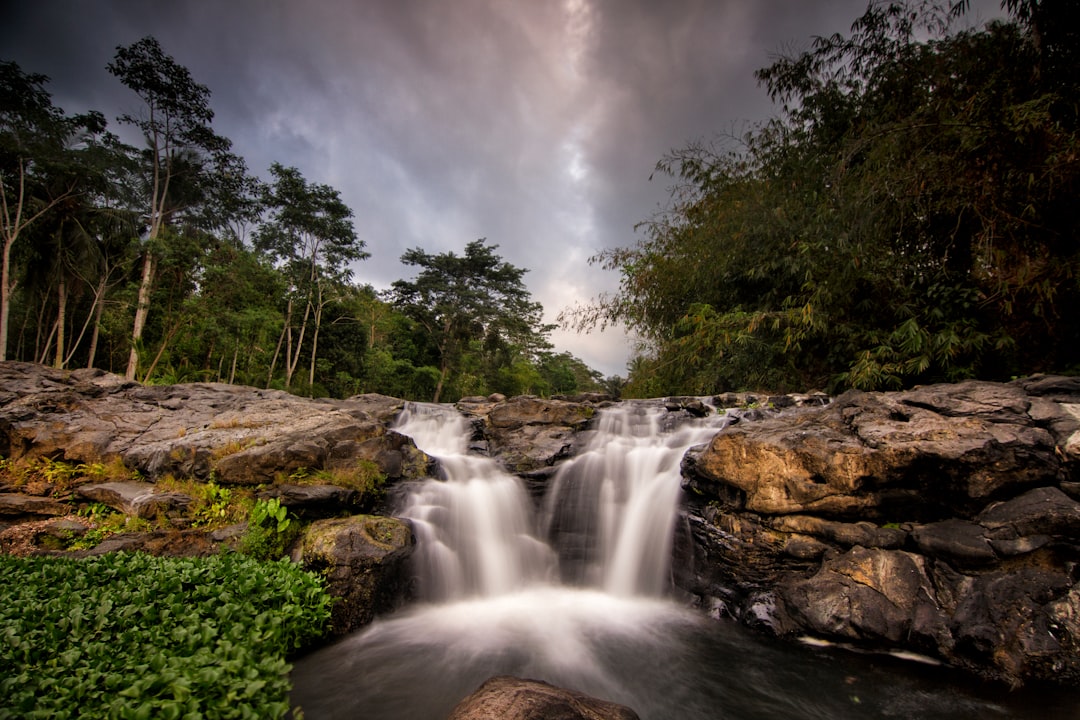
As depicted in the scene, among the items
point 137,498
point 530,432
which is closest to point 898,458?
point 530,432

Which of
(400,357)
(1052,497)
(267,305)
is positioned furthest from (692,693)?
(400,357)

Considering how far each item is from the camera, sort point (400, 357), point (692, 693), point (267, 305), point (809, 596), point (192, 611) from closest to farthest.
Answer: point (192, 611)
point (692, 693)
point (809, 596)
point (267, 305)
point (400, 357)

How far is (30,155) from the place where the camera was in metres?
13.6

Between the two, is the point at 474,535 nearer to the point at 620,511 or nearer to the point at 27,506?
the point at 620,511

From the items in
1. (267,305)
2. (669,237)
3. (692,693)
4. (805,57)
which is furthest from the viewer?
(267,305)

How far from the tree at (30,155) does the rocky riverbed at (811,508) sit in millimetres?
11300

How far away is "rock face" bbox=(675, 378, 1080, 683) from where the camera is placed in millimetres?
3945

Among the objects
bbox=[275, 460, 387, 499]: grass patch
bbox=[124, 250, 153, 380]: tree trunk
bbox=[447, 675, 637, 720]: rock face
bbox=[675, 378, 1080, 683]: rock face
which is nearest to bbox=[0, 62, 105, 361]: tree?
bbox=[124, 250, 153, 380]: tree trunk

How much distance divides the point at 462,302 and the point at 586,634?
26.4 metres

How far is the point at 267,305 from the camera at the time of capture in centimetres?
2169

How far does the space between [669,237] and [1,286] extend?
21973mm

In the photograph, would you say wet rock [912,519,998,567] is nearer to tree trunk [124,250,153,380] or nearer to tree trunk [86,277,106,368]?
tree trunk [124,250,153,380]

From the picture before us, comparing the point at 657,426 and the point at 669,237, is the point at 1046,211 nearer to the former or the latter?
the point at 657,426

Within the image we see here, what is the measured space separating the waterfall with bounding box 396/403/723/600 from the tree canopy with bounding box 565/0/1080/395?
3.80 m
